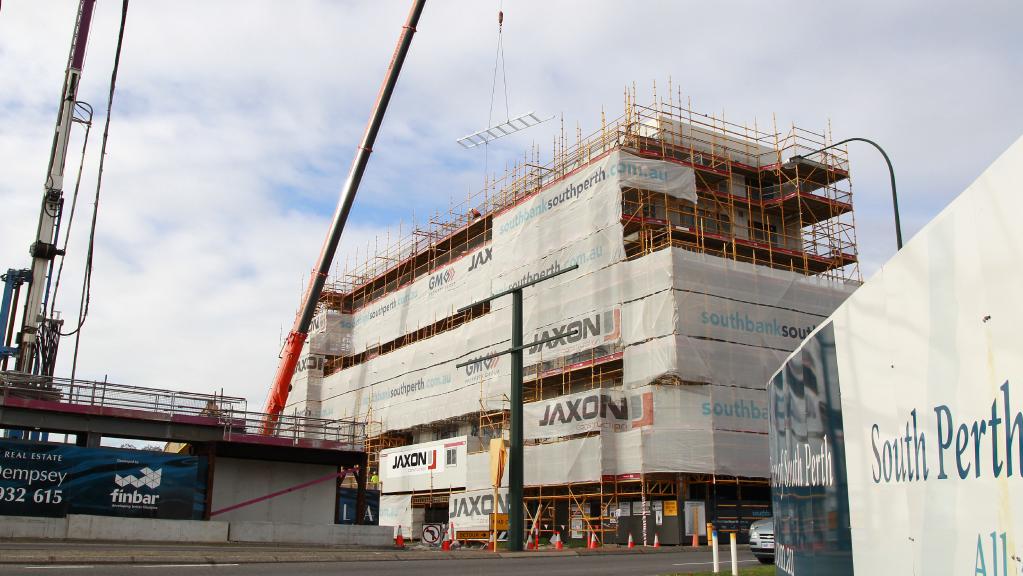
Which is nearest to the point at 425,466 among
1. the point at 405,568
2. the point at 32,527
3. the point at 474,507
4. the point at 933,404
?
the point at 474,507

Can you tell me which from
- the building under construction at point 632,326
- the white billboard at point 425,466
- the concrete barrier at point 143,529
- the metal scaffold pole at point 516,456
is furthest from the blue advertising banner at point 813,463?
the white billboard at point 425,466

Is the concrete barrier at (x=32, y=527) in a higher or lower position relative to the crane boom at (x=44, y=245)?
lower

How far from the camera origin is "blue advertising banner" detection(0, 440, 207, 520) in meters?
23.4

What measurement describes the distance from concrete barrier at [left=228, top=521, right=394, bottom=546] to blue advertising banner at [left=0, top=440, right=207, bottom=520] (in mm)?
1964

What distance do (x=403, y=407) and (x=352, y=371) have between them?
9.12 metres

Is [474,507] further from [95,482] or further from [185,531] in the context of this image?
[95,482]

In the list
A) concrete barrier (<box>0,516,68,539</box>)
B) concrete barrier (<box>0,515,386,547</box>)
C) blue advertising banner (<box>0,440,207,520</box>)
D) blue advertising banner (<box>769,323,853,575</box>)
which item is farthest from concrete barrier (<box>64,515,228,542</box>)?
blue advertising banner (<box>769,323,853,575</box>)

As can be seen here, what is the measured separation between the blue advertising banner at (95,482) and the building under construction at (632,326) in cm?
1664

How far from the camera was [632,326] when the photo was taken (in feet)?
122

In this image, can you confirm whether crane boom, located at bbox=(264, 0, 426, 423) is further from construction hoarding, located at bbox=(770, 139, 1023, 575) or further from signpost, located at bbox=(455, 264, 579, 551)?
construction hoarding, located at bbox=(770, 139, 1023, 575)

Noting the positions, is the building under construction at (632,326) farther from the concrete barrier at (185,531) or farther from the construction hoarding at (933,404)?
the construction hoarding at (933,404)

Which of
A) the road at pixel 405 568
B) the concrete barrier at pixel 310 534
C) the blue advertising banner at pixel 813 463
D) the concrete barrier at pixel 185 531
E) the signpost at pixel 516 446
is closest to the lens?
the blue advertising banner at pixel 813 463

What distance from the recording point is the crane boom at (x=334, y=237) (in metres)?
48.1

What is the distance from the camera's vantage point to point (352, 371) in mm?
60312
